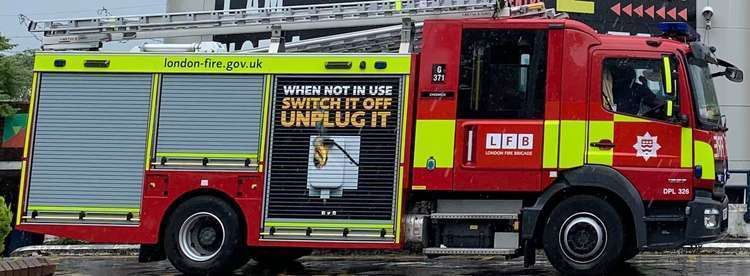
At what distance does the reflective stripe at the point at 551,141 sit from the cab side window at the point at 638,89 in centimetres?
58

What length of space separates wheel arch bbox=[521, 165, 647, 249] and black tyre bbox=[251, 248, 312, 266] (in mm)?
3325

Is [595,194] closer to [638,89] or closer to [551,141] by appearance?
[551,141]

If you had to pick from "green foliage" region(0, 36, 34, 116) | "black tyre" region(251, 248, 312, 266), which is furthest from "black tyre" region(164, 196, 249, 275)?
"green foliage" region(0, 36, 34, 116)

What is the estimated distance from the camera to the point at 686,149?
25.6 feet

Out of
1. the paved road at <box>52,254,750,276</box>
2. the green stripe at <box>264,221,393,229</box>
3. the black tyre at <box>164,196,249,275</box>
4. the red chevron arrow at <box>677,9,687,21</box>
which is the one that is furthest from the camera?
the red chevron arrow at <box>677,9,687,21</box>

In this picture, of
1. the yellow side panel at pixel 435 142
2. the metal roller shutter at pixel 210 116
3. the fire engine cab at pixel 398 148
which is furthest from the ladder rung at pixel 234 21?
the yellow side panel at pixel 435 142

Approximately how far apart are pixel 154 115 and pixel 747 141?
45.7ft

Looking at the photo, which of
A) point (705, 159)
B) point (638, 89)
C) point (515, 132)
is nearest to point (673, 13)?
point (638, 89)

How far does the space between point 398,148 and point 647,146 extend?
2.65 metres

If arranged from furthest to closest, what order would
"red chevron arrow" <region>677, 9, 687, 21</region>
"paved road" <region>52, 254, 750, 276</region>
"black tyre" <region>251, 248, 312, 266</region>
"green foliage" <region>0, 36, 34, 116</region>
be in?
1. "green foliage" <region>0, 36, 34, 116</region>
2. "red chevron arrow" <region>677, 9, 687, 21</region>
3. "black tyre" <region>251, 248, 312, 266</region>
4. "paved road" <region>52, 254, 750, 276</region>

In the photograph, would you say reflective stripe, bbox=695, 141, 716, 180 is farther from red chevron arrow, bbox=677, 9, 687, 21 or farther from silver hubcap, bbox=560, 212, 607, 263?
red chevron arrow, bbox=677, 9, 687, 21

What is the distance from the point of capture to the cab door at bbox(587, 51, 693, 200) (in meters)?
7.80

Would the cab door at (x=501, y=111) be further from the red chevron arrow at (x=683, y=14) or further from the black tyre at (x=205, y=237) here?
the red chevron arrow at (x=683, y=14)

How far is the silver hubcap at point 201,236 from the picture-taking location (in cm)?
872
